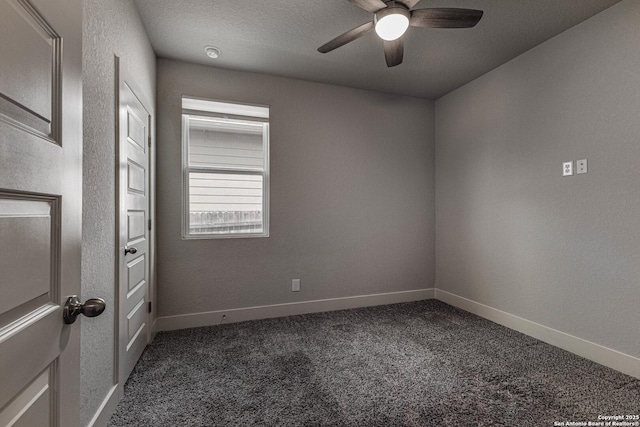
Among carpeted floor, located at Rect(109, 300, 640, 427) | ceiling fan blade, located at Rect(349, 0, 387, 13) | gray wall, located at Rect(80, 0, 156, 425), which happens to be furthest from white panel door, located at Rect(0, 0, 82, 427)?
ceiling fan blade, located at Rect(349, 0, 387, 13)

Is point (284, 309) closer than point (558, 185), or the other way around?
point (558, 185)

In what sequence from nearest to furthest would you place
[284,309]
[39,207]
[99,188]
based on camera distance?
[39,207]
[99,188]
[284,309]

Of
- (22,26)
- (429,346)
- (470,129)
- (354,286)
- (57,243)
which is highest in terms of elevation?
(470,129)

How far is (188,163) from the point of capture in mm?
3018

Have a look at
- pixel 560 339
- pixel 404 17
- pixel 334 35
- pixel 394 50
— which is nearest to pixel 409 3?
pixel 404 17

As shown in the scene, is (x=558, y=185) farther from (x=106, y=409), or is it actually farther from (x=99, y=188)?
(x=106, y=409)

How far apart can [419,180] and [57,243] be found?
3.75m

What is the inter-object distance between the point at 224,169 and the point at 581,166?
3202 mm

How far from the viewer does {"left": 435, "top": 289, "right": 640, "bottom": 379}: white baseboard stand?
2.11 meters

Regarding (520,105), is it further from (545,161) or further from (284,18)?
(284,18)

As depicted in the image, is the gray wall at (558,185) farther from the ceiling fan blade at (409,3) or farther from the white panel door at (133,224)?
the white panel door at (133,224)

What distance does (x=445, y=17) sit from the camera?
188 cm

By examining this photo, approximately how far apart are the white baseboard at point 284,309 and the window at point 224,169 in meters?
0.79

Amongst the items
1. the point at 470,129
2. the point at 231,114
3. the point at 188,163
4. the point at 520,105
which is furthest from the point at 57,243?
the point at 470,129
